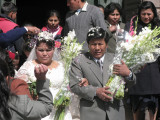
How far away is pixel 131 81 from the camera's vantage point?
397cm

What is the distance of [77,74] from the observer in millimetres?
4020

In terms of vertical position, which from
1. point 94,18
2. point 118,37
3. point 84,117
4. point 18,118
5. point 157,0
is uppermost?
point 157,0

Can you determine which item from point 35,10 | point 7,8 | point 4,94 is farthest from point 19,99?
point 35,10

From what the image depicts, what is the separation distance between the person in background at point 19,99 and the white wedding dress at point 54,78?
1624 millimetres

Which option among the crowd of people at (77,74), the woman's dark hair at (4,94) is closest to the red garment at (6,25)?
the crowd of people at (77,74)

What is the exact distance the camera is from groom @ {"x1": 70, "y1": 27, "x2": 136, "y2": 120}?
386 centimetres

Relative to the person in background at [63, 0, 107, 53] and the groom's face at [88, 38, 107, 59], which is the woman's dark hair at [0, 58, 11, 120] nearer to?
the groom's face at [88, 38, 107, 59]

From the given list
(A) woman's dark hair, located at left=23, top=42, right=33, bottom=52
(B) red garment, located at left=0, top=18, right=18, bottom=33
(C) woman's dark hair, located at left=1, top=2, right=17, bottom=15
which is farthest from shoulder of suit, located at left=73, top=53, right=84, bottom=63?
(C) woman's dark hair, located at left=1, top=2, right=17, bottom=15

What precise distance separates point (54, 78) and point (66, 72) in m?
0.28

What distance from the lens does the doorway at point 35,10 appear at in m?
9.47

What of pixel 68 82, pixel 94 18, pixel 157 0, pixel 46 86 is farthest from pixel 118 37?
pixel 157 0

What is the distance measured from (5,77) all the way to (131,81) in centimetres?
203

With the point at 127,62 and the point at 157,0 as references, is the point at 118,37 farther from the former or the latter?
the point at 157,0

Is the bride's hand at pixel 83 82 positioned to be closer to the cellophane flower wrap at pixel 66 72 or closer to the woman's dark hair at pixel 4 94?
the cellophane flower wrap at pixel 66 72
